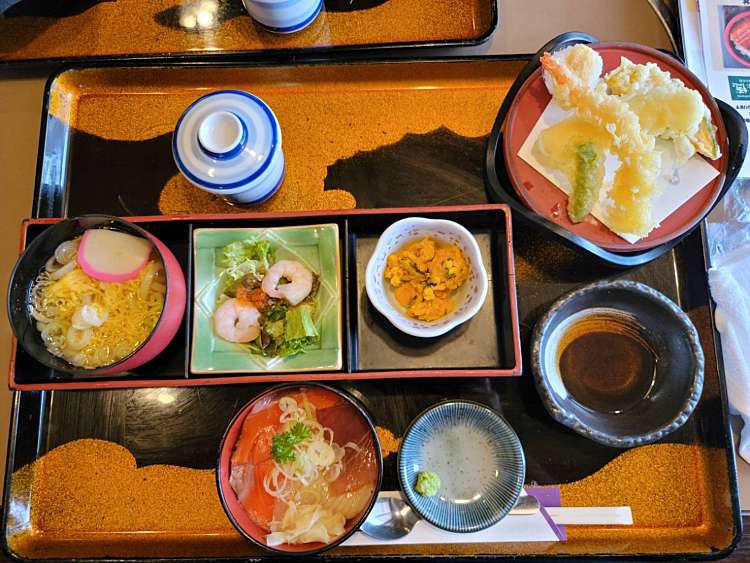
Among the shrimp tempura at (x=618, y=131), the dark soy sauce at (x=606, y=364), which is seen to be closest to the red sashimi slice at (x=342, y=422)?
the dark soy sauce at (x=606, y=364)

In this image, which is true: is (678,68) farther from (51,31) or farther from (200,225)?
(51,31)

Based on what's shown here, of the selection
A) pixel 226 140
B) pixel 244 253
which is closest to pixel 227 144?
pixel 226 140

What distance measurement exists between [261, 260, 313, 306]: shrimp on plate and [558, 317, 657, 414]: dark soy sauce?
2.74ft

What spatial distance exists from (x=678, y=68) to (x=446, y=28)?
793 mm

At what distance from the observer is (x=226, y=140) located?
1.54 metres

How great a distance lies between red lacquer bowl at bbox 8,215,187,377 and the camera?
1470 mm

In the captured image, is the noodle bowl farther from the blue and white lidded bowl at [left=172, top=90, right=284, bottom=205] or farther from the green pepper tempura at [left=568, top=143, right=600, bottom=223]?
the green pepper tempura at [left=568, top=143, right=600, bottom=223]

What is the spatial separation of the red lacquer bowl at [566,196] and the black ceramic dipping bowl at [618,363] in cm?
19

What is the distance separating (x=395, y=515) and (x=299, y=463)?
1.10 feet

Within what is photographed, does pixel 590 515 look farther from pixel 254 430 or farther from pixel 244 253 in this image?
pixel 244 253

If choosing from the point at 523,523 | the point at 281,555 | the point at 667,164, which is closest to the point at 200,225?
the point at 281,555

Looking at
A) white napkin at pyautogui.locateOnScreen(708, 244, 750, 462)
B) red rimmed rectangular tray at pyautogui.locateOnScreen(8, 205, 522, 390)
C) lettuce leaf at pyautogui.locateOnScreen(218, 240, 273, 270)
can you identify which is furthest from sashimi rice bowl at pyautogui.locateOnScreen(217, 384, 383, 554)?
white napkin at pyautogui.locateOnScreen(708, 244, 750, 462)

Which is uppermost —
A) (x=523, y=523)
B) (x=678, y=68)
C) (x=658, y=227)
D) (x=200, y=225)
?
(x=678, y=68)

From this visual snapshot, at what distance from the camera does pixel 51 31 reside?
193 centimetres
